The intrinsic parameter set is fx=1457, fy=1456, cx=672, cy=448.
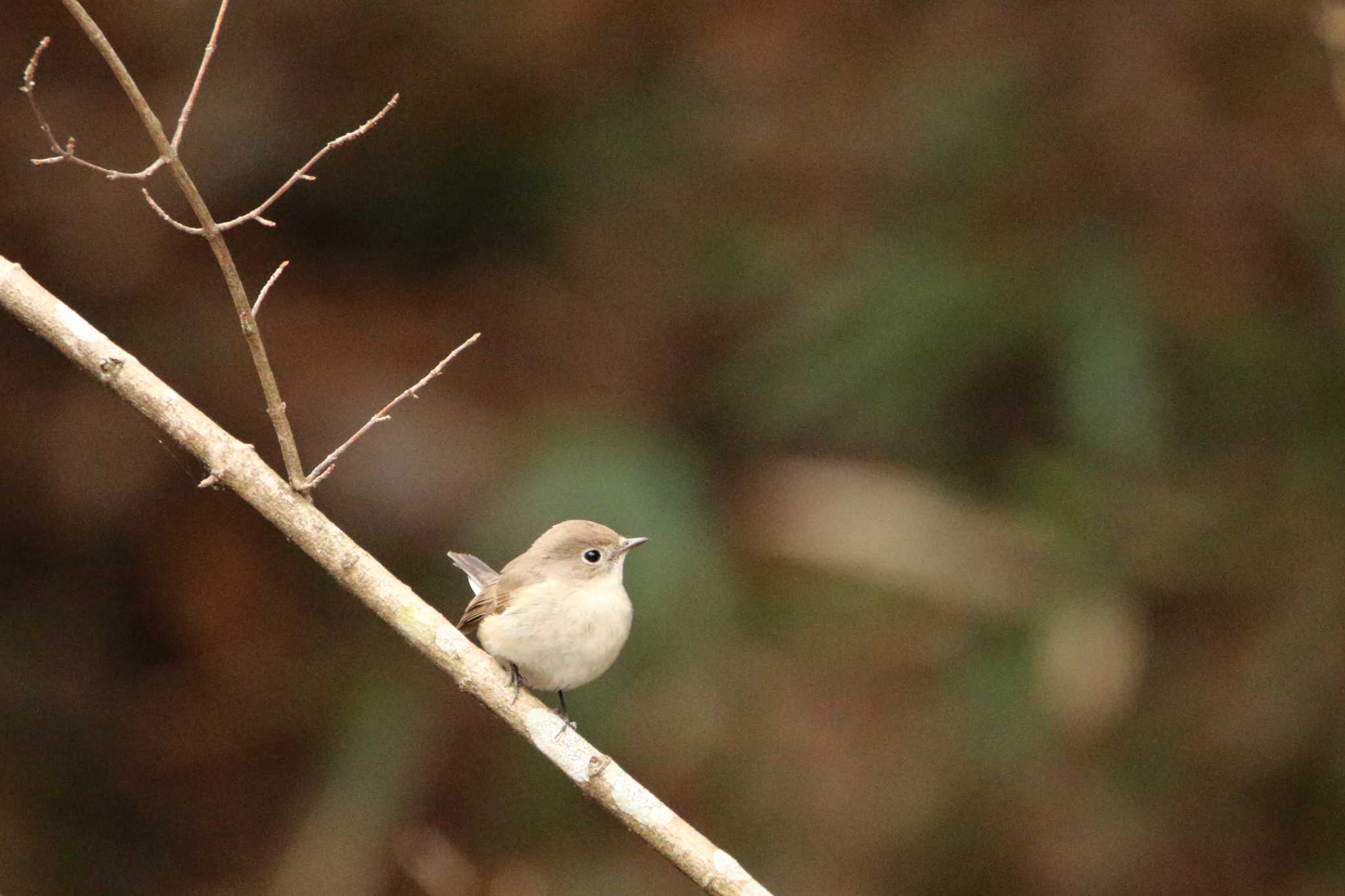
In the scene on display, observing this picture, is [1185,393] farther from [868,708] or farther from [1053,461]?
[868,708]

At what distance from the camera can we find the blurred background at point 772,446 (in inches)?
286

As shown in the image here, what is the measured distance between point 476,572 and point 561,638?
91cm

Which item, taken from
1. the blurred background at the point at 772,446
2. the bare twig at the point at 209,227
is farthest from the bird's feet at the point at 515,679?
the blurred background at the point at 772,446

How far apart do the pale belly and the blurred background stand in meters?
3.26

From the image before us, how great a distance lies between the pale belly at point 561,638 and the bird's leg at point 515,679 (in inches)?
0.6

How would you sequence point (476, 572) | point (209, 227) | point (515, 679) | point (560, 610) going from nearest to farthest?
point (209, 227)
point (515, 679)
point (560, 610)
point (476, 572)

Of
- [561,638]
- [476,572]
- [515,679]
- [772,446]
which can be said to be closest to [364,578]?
[515,679]

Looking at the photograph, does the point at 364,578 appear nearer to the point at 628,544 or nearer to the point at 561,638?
the point at 561,638

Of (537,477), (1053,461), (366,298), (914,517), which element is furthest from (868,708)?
(366,298)

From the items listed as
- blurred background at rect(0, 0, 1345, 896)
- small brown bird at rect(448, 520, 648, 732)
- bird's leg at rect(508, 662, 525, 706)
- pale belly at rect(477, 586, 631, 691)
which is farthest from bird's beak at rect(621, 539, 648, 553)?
blurred background at rect(0, 0, 1345, 896)

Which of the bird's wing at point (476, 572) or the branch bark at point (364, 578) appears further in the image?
the bird's wing at point (476, 572)

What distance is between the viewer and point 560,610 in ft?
12.3

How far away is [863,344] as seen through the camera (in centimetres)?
751

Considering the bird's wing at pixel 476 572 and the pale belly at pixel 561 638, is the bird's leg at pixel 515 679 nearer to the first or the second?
the pale belly at pixel 561 638
